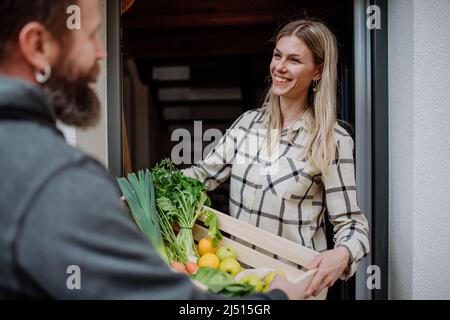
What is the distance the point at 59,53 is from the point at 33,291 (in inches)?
16.0

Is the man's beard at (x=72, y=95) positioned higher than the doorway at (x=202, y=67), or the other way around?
the doorway at (x=202, y=67)

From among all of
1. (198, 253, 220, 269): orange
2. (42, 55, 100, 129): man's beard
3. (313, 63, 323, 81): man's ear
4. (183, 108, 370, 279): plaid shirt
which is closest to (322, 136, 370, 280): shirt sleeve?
(183, 108, 370, 279): plaid shirt

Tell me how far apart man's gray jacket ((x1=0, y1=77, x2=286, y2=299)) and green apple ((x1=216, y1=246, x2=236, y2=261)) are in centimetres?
70

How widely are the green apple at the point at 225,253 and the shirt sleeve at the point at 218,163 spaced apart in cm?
37

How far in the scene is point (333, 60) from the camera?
156cm

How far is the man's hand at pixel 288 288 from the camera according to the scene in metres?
0.97

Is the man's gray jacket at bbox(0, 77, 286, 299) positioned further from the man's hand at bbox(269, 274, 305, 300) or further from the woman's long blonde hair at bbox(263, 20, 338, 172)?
the woman's long blonde hair at bbox(263, 20, 338, 172)

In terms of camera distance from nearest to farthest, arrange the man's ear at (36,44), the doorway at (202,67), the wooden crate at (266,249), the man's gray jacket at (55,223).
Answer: the man's gray jacket at (55,223) < the man's ear at (36,44) < the wooden crate at (266,249) < the doorway at (202,67)

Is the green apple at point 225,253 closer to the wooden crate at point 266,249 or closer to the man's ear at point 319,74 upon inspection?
the wooden crate at point 266,249

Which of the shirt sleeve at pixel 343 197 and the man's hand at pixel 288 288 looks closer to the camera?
the man's hand at pixel 288 288

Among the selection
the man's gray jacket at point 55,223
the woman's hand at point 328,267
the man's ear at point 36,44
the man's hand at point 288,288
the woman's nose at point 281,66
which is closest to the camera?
the man's gray jacket at point 55,223

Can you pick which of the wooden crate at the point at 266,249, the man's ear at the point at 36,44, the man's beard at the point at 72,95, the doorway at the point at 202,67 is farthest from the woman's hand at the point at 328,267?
the man's ear at the point at 36,44

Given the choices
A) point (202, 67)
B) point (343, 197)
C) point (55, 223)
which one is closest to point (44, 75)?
point (55, 223)

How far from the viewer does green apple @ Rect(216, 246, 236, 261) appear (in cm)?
137
